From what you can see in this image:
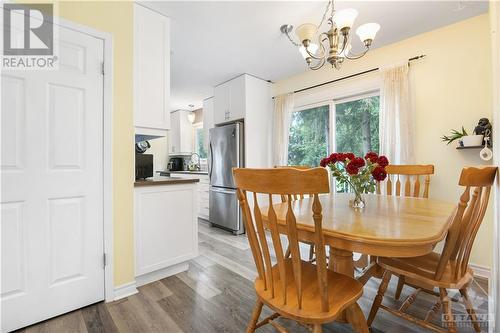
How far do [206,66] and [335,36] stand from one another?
6.94 ft

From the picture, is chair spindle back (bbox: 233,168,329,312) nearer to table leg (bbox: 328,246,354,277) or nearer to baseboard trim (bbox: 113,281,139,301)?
table leg (bbox: 328,246,354,277)

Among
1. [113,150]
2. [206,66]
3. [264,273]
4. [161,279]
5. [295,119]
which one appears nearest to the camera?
[264,273]

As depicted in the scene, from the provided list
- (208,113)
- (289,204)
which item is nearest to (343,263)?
(289,204)

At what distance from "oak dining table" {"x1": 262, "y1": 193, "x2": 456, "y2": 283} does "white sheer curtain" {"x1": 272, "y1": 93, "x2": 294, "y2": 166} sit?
220 centimetres

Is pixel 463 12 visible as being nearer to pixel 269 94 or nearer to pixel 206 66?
pixel 269 94

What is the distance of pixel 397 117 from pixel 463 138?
0.63 meters

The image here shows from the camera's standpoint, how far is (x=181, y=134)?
18.4 ft

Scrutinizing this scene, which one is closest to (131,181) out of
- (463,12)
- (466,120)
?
(466,120)

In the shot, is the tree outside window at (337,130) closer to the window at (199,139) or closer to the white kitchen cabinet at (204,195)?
the white kitchen cabinet at (204,195)

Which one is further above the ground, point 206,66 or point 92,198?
point 206,66

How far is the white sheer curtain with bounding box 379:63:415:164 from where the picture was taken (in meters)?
2.46

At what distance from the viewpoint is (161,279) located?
2072 millimetres

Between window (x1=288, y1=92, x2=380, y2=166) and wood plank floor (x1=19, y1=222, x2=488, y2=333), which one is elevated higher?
window (x1=288, y1=92, x2=380, y2=166)

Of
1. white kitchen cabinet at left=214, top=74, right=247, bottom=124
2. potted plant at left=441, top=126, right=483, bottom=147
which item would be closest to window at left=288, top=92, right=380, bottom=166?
potted plant at left=441, top=126, right=483, bottom=147
